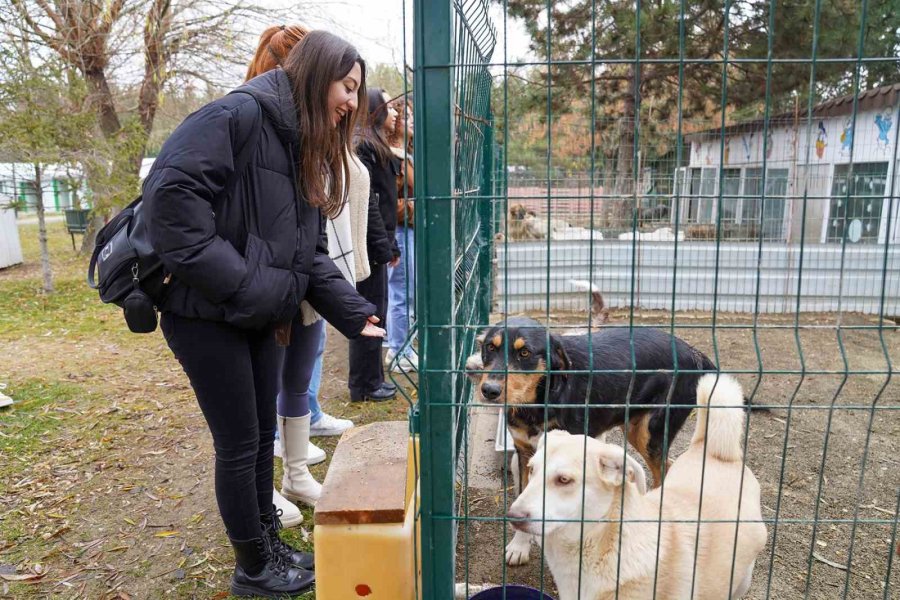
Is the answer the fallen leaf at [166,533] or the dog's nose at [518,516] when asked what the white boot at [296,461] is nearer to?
→ the fallen leaf at [166,533]

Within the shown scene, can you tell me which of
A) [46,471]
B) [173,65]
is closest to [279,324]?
[46,471]

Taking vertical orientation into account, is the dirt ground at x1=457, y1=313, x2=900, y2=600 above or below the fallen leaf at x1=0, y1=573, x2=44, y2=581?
above

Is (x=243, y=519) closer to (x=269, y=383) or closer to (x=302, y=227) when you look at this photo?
(x=269, y=383)

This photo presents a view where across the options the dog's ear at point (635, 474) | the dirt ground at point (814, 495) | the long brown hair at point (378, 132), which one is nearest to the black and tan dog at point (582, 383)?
the dirt ground at point (814, 495)

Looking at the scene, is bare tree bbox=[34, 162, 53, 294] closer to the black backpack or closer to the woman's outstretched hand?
the black backpack

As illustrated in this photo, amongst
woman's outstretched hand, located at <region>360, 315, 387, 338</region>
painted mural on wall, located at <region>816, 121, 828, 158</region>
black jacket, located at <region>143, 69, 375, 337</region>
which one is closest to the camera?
black jacket, located at <region>143, 69, 375, 337</region>

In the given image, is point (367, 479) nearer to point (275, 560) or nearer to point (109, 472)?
point (275, 560)

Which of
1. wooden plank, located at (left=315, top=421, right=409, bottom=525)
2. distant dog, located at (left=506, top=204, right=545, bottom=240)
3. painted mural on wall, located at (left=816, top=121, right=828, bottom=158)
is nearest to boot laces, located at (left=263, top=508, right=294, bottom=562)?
wooden plank, located at (left=315, top=421, right=409, bottom=525)

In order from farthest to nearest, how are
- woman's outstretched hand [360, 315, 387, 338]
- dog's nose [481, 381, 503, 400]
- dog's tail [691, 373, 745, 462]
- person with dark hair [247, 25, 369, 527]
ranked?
person with dark hair [247, 25, 369, 527]
dog's nose [481, 381, 503, 400]
woman's outstretched hand [360, 315, 387, 338]
dog's tail [691, 373, 745, 462]

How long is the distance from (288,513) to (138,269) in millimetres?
1661

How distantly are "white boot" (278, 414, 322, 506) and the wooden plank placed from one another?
634 millimetres

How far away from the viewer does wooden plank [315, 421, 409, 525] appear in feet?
7.37

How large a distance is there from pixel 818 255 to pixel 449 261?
7.78 meters

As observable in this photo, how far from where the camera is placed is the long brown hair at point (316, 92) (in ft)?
7.89
